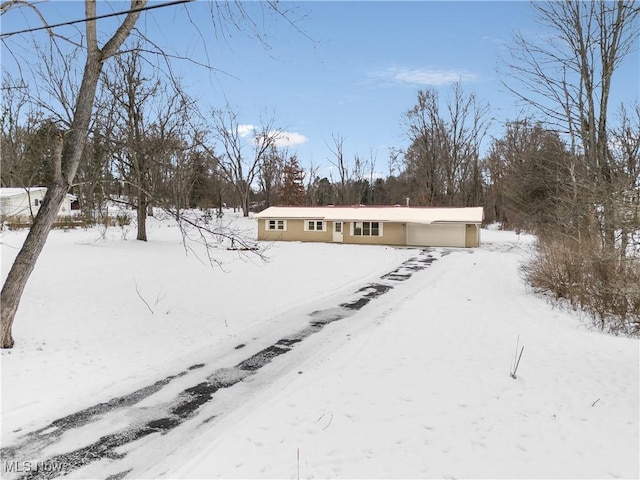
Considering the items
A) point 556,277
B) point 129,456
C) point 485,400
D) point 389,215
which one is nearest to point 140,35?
point 129,456

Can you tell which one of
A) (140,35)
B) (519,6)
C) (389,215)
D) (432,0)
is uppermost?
(519,6)

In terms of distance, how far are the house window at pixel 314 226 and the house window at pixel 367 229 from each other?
8.35 feet

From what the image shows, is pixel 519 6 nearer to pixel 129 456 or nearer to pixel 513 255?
pixel 513 255

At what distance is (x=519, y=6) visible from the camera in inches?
560

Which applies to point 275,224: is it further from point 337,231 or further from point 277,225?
point 337,231

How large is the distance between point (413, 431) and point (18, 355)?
5.82 meters

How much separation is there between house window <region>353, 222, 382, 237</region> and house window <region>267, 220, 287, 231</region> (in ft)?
18.0

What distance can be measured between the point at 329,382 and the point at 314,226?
2441cm

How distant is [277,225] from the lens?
3031 centimetres

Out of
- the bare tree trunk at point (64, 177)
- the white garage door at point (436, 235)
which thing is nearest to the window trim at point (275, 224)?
the white garage door at point (436, 235)

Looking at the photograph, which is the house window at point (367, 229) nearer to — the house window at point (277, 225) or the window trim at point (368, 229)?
the window trim at point (368, 229)

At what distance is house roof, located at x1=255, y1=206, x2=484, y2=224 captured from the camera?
88.4 feet

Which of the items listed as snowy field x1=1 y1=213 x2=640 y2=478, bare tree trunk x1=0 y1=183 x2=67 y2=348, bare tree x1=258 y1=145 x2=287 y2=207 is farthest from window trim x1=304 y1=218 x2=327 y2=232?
bare tree trunk x1=0 y1=183 x2=67 y2=348

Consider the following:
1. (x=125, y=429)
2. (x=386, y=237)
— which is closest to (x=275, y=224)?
(x=386, y=237)
